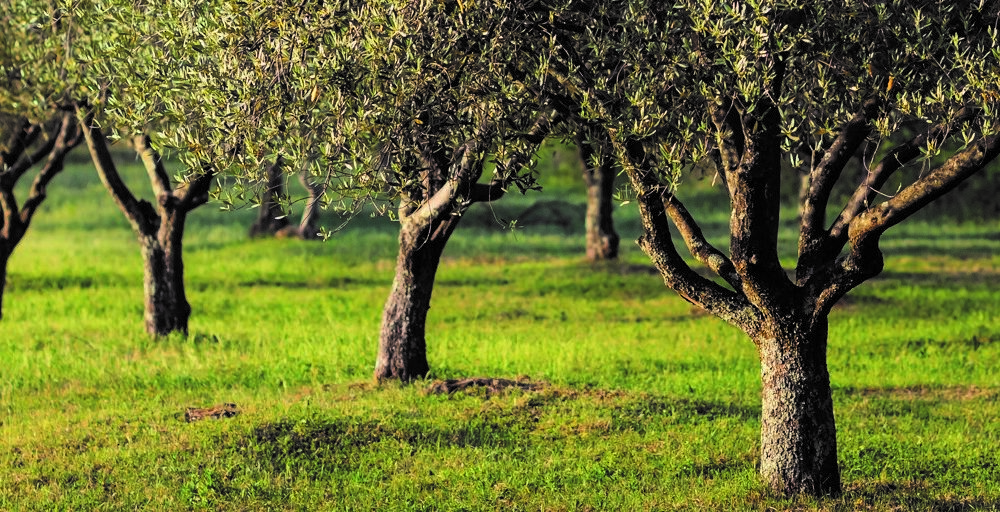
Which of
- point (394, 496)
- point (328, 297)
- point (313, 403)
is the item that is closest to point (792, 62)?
point (394, 496)

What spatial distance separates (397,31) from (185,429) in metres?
7.68

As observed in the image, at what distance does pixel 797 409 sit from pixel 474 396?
6429 mm

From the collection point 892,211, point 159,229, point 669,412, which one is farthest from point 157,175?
point 892,211

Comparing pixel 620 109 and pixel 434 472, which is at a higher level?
pixel 620 109

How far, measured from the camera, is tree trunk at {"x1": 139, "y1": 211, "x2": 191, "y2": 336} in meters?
24.3

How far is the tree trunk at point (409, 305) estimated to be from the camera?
61.8ft

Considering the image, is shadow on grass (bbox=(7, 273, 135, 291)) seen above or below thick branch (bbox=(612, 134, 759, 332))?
below

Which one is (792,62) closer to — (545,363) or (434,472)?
(434,472)

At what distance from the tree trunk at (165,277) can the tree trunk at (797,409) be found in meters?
14.1

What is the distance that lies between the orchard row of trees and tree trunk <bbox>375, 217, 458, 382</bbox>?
4.82 m

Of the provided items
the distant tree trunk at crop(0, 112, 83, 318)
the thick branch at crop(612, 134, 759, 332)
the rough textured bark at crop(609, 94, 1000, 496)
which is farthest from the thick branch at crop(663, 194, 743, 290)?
the distant tree trunk at crop(0, 112, 83, 318)

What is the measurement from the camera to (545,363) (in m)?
22.8

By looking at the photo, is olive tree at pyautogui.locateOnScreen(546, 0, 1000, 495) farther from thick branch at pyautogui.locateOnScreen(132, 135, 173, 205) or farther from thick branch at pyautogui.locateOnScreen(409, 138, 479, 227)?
thick branch at pyautogui.locateOnScreen(132, 135, 173, 205)

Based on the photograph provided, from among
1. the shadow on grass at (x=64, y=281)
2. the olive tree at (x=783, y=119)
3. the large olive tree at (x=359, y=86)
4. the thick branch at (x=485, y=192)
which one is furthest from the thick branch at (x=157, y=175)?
the olive tree at (x=783, y=119)
